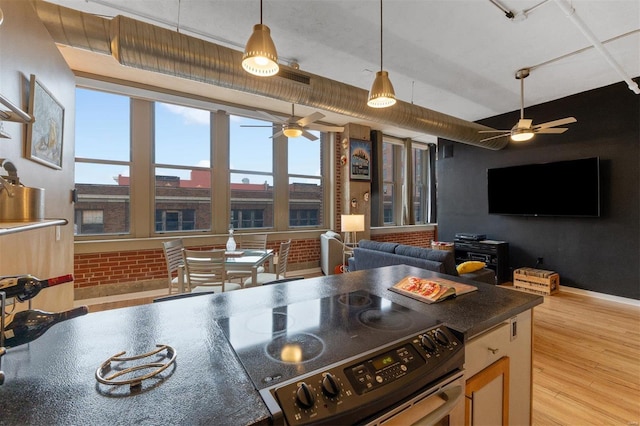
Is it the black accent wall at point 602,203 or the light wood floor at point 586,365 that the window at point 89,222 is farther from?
the black accent wall at point 602,203

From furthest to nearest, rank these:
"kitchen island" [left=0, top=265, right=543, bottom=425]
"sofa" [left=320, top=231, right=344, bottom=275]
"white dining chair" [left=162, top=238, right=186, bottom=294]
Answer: "sofa" [left=320, top=231, right=344, bottom=275] → "white dining chair" [left=162, top=238, right=186, bottom=294] → "kitchen island" [left=0, top=265, right=543, bottom=425]

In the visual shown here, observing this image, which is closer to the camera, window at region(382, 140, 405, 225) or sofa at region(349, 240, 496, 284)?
sofa at region(349, 240, 496, 284)

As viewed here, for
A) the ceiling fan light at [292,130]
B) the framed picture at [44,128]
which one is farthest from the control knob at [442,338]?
the ceiling fan light at [292,130]

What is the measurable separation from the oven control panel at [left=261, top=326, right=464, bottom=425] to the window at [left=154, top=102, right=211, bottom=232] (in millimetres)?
4275

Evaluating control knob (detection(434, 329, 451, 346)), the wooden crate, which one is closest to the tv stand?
the wooden crate

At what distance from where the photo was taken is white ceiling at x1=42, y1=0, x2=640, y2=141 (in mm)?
2359

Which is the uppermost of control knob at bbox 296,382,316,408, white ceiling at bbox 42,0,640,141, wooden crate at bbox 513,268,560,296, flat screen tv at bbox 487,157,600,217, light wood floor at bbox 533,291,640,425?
white ceiling at bbox 42,0,640,141

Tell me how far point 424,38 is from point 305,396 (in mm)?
3229

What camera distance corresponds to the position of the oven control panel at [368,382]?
0.66 metres

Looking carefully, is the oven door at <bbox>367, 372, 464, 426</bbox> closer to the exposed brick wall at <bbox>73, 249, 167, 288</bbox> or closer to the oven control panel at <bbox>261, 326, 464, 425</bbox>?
the oven control panel at <bbox>261, 326, 464, 425</bbox>

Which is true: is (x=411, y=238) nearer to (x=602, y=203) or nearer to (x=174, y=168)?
(x=602, y=203)

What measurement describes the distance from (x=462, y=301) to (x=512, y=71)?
3500mm

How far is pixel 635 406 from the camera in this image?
1.82 meters

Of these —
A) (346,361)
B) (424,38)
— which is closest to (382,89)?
(424,38)
